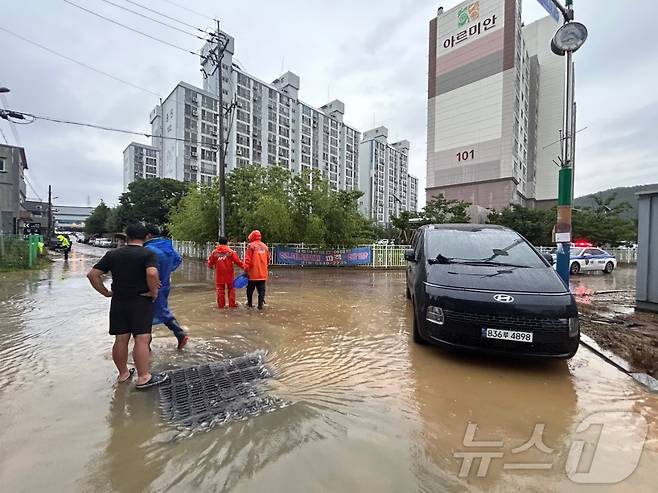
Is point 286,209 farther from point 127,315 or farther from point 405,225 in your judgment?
point 127,315

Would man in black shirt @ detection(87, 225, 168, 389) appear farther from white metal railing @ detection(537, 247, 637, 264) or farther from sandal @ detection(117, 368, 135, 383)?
white metal railing @ detection(537, 247, 637, 264)

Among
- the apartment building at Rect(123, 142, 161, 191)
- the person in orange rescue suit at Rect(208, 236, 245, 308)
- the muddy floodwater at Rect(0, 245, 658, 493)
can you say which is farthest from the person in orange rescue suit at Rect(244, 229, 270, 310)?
the apartment building at Rect(123, 142, 161, 191)

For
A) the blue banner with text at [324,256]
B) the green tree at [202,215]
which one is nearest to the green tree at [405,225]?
the blue banner with text at [324,256]

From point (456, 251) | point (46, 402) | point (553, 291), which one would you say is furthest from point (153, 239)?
point (553, 291)

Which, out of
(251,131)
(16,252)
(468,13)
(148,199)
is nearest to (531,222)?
(16,252)

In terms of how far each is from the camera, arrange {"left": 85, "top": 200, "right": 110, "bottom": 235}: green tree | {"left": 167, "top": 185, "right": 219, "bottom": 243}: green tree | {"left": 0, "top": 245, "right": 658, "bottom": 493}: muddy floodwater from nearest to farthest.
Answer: {"left": 0, "top": 245, "right": 658, "bottom": 493}: muddy floodwater → {"left": 167, "top": 185, "right": 219, "bottom": 243}: green tree → {"left": 85, "top": 200, "right": 110, "bottom": 235}: green tree

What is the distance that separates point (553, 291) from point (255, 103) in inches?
3003

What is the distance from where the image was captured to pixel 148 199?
48.6m

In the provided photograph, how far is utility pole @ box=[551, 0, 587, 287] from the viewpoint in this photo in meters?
6.73

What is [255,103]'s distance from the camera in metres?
72.2

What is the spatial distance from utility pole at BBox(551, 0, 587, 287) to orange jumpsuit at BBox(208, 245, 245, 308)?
6.09 metres

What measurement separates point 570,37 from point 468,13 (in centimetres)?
5347

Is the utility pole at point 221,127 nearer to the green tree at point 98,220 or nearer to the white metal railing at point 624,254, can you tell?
the white metal railing at point 624,254

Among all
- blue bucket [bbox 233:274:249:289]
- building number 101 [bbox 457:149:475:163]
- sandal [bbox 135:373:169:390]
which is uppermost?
building number 101 [bbox 457:149:475:163]
